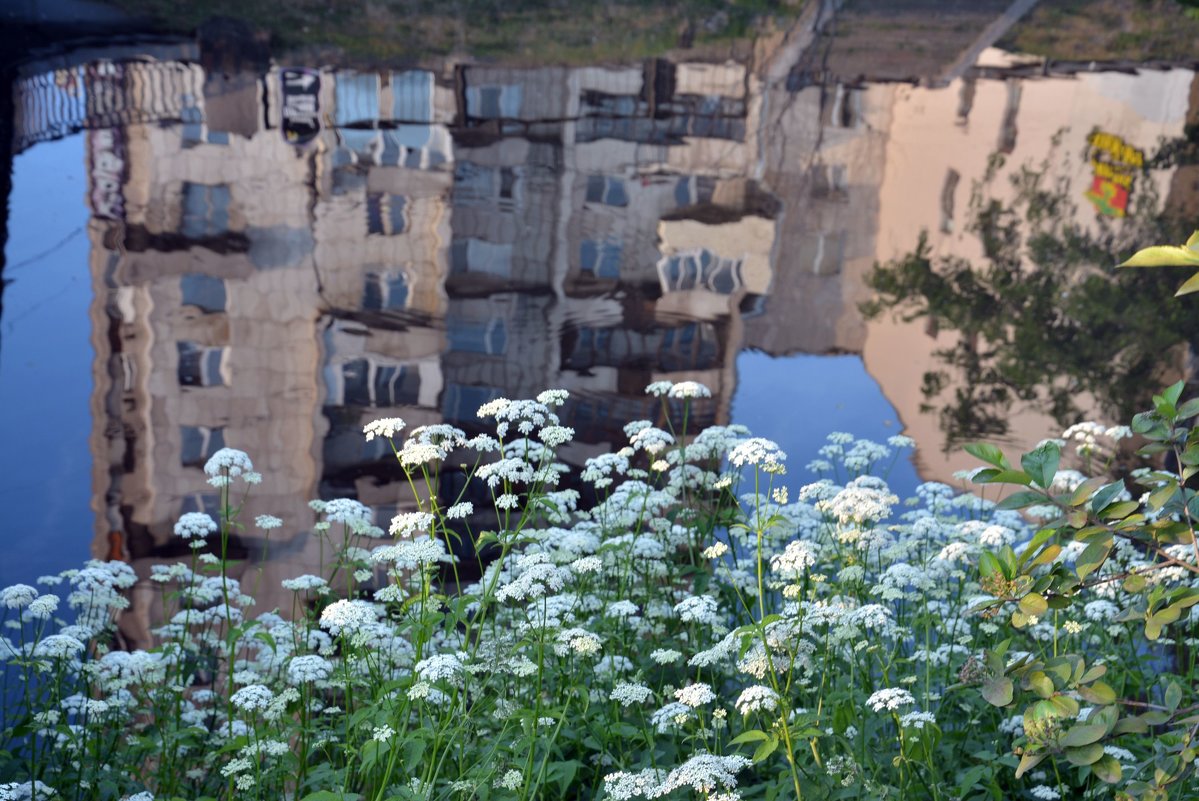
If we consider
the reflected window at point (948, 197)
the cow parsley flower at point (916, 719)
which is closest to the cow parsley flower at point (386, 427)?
the cow parsley flower at point (916, 719)

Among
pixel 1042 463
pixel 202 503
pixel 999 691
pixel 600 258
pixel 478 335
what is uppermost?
pixel 1042 463

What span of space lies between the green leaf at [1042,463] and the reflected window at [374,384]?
5.52 meters

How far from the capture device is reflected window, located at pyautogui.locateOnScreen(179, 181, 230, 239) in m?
10.6

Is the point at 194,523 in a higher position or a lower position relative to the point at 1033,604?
lower

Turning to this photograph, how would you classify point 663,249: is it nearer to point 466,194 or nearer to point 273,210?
point 466,194

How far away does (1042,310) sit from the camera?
962cm

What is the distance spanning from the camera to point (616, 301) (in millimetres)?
9602

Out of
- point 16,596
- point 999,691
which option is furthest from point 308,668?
point 999,691

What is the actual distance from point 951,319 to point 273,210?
6.07 m

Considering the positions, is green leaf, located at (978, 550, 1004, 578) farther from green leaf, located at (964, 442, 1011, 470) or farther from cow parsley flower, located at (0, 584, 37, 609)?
cow parsley flower, located at (0, 584, 37, 609)

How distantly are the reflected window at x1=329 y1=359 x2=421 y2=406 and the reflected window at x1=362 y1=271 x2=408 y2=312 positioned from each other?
118 cm

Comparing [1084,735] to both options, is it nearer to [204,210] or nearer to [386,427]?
[386,427]

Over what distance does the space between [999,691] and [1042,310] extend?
25.9ft

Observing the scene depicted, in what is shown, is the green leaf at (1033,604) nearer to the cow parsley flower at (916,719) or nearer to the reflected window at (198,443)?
the cow parsley flower at (916,719)
